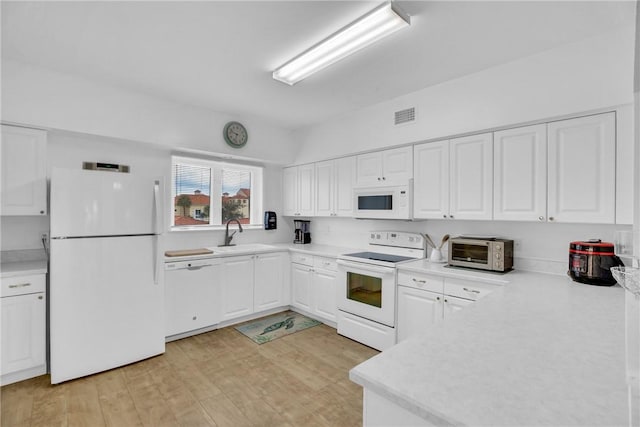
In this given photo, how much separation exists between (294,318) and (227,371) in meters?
1.35

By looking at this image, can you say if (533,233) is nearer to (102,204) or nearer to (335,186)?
(335,186)

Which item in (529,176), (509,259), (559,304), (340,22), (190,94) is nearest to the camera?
(559,304)

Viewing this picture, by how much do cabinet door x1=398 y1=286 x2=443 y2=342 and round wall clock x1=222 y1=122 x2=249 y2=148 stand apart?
2.72 meters

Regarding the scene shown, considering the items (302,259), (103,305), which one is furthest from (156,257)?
(302,259)

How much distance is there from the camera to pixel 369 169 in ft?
11.7

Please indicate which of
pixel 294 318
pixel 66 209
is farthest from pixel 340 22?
pixel 294 318

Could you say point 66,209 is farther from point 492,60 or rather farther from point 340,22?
point 492,60

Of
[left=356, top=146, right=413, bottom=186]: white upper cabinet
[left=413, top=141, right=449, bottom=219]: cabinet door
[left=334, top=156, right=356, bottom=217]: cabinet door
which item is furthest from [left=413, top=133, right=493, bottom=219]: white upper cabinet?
[left=334, top=156, right=356, bottom=217]: cabinet door

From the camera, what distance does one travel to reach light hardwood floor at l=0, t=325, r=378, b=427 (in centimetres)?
205

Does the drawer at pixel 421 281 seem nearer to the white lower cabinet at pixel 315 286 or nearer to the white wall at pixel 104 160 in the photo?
the white lower cabinet at pixel 315 286

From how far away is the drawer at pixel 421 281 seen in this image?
8.68 feet

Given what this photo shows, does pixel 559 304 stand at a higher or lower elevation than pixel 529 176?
lower

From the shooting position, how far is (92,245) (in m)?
2.58

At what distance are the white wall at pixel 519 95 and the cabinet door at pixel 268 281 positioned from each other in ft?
5.94
